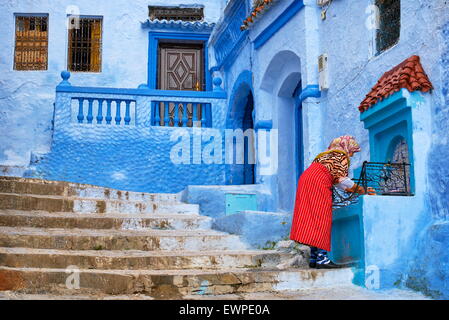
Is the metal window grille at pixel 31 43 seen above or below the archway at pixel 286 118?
above

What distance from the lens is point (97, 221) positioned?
7398 mm

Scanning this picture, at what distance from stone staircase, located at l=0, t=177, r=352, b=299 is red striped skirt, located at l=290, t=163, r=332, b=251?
29cm

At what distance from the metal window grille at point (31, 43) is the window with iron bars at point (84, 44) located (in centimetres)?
52

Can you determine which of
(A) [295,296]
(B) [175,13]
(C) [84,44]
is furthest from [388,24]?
(C) [84,44]

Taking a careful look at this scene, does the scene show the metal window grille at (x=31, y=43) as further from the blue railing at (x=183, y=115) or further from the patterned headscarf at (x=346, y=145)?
the patterned headscarf at (x=346, y=145)

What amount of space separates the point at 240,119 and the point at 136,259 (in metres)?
6.91

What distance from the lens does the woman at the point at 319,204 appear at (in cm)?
596

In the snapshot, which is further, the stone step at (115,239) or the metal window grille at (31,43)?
the metal window grille at (31,43)

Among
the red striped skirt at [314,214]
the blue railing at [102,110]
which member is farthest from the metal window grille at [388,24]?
the blue railing at [102,110]

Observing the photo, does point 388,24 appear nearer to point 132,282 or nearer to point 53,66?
point 132,282

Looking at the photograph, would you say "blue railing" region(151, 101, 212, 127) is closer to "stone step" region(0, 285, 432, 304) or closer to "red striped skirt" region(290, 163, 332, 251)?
"red striped skirt" region(290, 163, 332, 251)

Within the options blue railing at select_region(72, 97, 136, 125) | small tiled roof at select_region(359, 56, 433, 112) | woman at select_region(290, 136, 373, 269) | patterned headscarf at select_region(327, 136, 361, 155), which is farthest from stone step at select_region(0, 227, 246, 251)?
blue railing at select_region(72, 97, 136, 125)

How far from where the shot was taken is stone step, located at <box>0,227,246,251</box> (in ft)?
21.3
